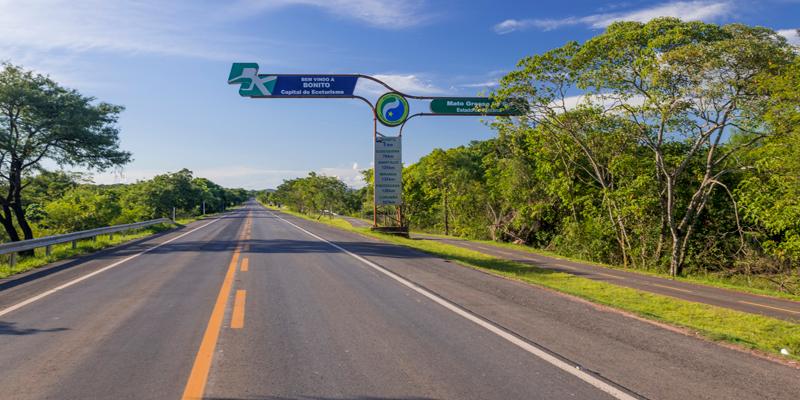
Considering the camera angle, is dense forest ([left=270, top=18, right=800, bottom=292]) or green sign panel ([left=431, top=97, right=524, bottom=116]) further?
green sign panel ([left=431, top=97, right=524, bottom=116])

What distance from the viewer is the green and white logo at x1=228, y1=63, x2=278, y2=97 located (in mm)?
21000

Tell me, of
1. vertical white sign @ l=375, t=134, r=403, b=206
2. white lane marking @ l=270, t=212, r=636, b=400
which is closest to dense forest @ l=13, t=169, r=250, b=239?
vertical white sign @ l=375, t=134, r=403, b=206

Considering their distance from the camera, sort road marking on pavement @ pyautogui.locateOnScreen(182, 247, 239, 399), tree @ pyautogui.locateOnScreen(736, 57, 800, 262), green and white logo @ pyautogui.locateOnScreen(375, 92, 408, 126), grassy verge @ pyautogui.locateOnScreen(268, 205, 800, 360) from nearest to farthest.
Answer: road marking on pavement @ pyautogui.locateOnScreen(182, 247, 239, 399)
grassy verge @ pyautogui.locateOnScreen(268, 205, 800, 360)
tree @ pyautogui.locateOnScreen(736, 57, 800, 262)
green and white logo @ pyautogui.locateOnScreen(375, 92, 408, 126)

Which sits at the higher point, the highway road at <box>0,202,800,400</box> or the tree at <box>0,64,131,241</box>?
the tree at <box>0,64,131,241</box>

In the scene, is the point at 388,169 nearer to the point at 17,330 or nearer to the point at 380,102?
the point at 380,102

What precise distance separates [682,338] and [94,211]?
41.8m

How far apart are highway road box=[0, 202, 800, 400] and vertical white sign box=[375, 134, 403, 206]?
14801 millimetres

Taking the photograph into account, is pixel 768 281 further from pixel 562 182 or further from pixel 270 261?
pixel 270 261

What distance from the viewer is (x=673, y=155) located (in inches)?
1016

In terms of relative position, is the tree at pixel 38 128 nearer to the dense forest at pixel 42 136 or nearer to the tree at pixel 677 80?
the dense forest at pixel 42 136

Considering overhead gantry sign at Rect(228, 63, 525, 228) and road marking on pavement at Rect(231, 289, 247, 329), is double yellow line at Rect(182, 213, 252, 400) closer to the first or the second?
road marking on pavement at Rect(231, 289, 247, 329)

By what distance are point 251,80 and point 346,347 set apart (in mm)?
18023

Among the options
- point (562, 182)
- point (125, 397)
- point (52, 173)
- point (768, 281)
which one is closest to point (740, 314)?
point (125, 397)

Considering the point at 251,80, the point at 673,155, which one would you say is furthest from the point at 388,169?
the point at 673,155
